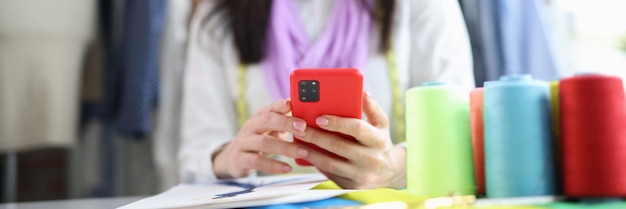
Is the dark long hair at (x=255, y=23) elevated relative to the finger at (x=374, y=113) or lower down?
elevated

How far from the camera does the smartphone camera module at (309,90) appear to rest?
0.64m

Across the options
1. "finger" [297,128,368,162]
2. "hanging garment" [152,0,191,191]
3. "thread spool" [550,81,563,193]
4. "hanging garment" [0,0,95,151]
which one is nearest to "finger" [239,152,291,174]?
"finger" [297,128,368,162]

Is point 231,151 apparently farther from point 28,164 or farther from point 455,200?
point 28,164

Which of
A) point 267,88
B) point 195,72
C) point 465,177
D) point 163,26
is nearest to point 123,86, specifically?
point 163,26

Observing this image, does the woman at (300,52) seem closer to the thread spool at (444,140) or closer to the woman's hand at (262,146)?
the woman's hand at (262,146)

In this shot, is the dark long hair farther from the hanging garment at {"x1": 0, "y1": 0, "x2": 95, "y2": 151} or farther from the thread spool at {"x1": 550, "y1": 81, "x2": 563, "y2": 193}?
the thread spool at {"x1": 550, "y1": 81, "x2": 563, "y2": 193}

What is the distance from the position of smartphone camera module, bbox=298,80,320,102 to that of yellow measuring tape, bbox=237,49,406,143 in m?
0.39

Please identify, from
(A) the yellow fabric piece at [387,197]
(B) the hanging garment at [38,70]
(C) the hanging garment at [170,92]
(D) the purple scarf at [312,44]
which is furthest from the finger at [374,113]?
(B) the hanging garment at [38,70]

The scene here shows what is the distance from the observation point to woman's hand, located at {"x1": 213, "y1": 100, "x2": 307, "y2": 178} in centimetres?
71

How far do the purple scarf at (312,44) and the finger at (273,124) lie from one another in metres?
0.28

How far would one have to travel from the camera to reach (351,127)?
66 cm

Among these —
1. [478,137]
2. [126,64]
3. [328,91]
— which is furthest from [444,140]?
[126,64]

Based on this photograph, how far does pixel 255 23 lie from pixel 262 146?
365mm

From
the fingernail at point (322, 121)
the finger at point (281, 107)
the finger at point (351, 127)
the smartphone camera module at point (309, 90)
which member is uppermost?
the smartphone camera module at point (309, 90)
